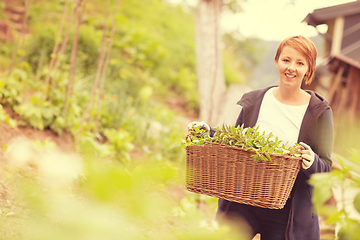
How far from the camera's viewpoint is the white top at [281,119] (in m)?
1.53

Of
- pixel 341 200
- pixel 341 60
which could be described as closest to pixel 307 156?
pixel 341 200

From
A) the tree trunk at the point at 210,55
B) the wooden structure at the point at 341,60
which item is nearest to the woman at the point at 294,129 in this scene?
the tree trunk at the point at 210,55

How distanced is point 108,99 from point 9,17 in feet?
12.3

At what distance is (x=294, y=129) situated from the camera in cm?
153

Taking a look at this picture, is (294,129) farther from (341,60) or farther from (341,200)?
(341,60)

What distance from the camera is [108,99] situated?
4723mm

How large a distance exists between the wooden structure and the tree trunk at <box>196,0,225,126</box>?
8.58 ft

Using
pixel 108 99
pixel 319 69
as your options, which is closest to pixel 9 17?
pixel 108 99

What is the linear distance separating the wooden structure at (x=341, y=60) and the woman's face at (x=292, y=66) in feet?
14.7

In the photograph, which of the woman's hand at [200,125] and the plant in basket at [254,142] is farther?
the woman's hand at [200,125]

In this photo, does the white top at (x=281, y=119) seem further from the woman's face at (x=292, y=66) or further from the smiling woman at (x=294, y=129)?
the woman's face at (x=292, y=66)

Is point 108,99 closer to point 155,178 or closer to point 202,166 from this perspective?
point 202,166

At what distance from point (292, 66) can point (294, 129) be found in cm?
31

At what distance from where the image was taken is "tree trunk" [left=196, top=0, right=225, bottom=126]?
4.17 metres
